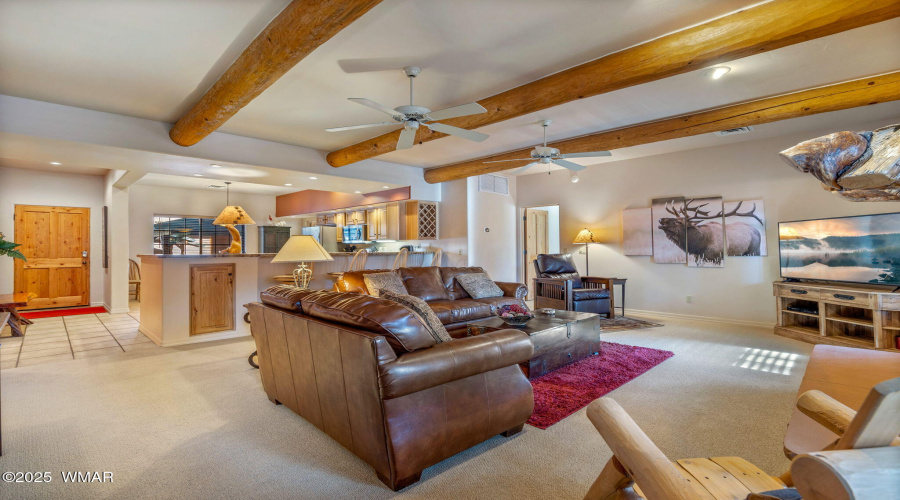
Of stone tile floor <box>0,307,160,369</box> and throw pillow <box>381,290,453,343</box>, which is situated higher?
throw pillow <box>381,290,453,343</box>

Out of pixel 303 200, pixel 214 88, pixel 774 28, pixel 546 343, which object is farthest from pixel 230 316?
pixel 774 28

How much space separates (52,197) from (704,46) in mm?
9842

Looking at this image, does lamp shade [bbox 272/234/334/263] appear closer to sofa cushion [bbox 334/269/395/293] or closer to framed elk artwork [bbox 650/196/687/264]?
sofa cushion [bbox 334/269/395/293]

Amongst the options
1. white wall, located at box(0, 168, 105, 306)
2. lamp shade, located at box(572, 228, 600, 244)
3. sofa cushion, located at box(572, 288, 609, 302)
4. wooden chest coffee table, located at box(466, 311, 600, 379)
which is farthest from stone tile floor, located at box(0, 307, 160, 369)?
lamp shade, located at box(572, 228, 600, 244)

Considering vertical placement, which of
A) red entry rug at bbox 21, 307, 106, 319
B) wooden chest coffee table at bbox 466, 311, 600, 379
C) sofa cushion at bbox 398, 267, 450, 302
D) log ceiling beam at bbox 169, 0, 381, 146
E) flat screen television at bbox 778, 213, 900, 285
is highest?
log ceiling beam at bbox 169, 0, 381, 146

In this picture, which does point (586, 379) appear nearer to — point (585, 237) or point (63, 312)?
point (585, 237)

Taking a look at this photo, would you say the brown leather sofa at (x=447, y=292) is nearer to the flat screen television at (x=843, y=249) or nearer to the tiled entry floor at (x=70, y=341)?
the tiled entry floor at (x=70, y=341)

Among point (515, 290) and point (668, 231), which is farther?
point (668, 231)

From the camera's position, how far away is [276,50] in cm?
255

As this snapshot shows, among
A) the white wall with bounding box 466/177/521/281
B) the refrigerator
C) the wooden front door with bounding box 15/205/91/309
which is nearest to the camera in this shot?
the wooden front door with bounding box 15/205/91/309

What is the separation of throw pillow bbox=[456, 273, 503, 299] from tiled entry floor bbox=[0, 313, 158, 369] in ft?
11.7

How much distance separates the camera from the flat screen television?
4.15 meters

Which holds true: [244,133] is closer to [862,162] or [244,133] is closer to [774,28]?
[774,28]

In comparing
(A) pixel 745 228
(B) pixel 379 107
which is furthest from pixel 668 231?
(B) pixel 379 107
